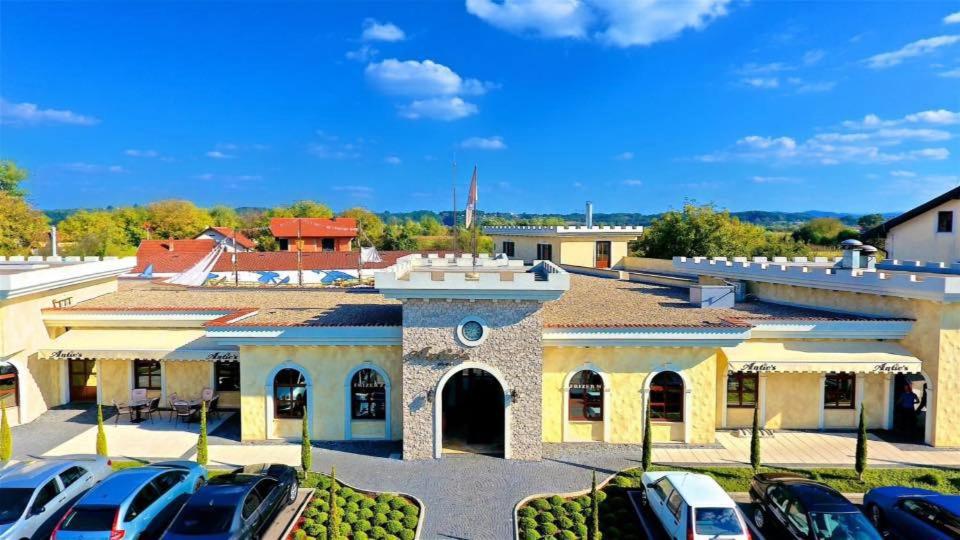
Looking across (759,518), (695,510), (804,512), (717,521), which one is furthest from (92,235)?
(804,512)

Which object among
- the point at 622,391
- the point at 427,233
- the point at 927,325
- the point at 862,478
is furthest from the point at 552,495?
the point at 427,233

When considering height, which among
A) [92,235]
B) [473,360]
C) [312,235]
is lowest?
[473,360]

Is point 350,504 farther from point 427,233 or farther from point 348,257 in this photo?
point 427,233

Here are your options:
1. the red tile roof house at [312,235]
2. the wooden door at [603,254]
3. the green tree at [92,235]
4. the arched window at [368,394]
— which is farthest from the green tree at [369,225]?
the arched window at [368,394]

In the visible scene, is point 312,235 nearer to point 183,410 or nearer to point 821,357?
point 183,410

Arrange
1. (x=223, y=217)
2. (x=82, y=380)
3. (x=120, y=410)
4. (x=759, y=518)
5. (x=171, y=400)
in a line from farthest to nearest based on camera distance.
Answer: (x=223, y=217), (x=82, y=380), (x=120, y=410), (x=171, y=400), (x=759, y=518)
